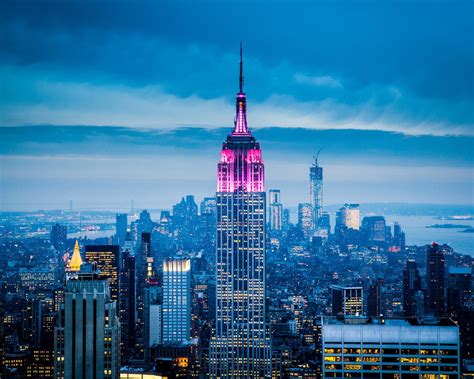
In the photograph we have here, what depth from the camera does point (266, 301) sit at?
75.0 feet

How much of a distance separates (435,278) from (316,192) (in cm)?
341

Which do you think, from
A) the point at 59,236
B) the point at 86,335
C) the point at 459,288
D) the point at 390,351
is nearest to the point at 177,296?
the point at 459,288

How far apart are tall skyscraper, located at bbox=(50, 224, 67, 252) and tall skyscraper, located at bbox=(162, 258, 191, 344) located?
7675 millimetres

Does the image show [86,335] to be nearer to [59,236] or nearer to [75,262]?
[75,262]

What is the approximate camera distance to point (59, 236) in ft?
49.0

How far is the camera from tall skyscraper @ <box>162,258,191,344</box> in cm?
2252

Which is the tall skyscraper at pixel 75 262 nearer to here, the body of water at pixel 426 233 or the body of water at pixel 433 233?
the body of water at pixel 426 233

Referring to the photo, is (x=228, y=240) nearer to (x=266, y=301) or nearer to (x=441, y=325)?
(x=266, y=301)

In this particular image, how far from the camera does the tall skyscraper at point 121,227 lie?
17.2 metres

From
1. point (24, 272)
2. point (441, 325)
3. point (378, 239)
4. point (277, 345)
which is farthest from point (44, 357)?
point (378, 239)

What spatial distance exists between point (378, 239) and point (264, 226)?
3.21m

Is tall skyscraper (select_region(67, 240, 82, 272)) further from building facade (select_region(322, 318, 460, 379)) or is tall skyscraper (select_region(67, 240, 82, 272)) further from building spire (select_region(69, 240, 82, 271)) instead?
building facade (select_region(322, 318, 460, 379))

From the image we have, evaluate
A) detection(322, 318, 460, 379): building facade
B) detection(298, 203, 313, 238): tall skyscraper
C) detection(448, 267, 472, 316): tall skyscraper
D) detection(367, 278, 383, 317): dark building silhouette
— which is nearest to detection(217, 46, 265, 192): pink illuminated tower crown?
detection(298, 203, 313, 238): tall skyscraper

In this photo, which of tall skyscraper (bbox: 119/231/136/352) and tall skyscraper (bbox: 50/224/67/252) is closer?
tall skyscraper (bbox: 50/224/67/252)
